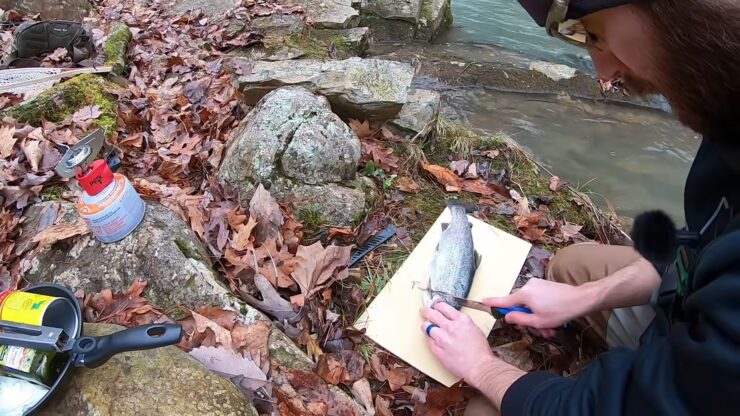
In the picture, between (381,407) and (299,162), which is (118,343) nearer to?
(381,407)

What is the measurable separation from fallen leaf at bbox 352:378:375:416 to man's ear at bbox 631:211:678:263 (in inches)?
52.6

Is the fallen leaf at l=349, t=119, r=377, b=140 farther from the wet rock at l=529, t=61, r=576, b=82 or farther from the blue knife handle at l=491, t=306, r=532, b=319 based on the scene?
the wet rock at l=529, t=61, r=576, b=82

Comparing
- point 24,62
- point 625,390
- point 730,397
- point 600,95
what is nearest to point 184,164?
point 24,62

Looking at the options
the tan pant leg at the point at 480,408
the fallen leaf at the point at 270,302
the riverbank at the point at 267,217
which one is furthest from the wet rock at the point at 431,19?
the tan pant leg at the point at 480,408

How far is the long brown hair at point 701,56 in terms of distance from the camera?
42.8 inches

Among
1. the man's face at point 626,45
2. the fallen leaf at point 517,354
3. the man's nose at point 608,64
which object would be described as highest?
the man's face at point 626,45

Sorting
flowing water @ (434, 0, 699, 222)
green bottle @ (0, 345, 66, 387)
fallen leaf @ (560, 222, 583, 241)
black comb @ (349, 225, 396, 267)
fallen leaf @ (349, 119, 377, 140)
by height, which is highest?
green bottle @ (0, 345, 66, 387)

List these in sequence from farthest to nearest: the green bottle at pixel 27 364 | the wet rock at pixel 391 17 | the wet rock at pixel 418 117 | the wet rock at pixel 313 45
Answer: the wet rock at pixel 391 17 < the wet rock at pixel 313 45 < the wet rock at pixel 418 117 < the green bottle at pixel 27 364

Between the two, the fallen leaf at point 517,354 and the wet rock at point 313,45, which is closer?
the fallen leaf at point 517,354

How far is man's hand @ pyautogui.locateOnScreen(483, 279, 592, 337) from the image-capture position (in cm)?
220

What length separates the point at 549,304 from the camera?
222 centimetres

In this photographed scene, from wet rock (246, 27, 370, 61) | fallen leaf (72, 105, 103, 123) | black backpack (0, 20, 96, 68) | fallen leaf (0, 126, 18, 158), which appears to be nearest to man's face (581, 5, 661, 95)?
fallen leaf (0, 126, 18, 158)

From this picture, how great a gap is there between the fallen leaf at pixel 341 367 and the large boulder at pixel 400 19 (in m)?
6.41

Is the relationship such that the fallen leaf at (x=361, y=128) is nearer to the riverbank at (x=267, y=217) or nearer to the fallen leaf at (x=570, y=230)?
the riverbank at (x=267, y=217)
